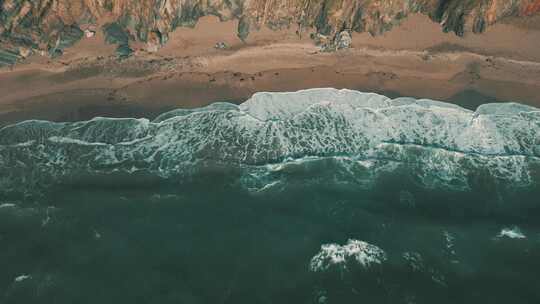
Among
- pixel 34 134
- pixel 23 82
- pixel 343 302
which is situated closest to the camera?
pixel 343 302

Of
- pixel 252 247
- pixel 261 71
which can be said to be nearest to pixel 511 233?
pixel 252 247

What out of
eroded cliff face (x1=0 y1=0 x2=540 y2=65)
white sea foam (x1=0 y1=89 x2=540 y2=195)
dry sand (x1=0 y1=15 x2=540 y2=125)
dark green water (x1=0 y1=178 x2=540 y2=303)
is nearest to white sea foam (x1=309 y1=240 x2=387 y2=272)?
dark green water (x1=0 y1=178 x2=540 y2=303)

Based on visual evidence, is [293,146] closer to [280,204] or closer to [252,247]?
[280,204]

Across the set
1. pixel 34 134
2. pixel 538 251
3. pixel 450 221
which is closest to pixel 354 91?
pixel 450 221

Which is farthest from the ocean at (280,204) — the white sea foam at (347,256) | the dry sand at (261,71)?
the dry sand at (261,71)

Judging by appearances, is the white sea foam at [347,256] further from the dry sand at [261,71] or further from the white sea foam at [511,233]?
the dry sand at [261,71]

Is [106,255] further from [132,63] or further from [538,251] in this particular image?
[538,251]

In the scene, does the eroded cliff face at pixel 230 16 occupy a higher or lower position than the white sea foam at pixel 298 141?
higher
